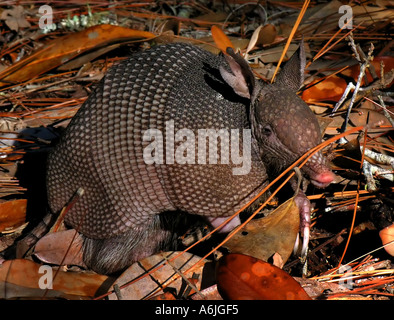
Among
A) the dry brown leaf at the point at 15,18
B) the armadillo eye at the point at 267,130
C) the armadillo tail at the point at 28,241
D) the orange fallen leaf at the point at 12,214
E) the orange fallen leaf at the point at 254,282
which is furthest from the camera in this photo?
the dry brown leaf at the point at 15,18

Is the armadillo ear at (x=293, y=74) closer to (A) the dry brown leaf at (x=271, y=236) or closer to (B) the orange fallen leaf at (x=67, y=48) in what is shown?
(A) the dry brown leaf at (x=271, y=236)

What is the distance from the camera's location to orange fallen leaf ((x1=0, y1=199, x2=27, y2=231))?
4391mm

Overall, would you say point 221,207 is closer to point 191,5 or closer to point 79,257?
point 79,257

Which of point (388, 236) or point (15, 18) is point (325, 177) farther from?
point (15, 18)

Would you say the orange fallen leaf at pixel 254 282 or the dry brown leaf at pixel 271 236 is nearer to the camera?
the orange fallen leaf at pixel 254 282

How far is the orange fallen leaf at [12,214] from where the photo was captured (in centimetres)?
439

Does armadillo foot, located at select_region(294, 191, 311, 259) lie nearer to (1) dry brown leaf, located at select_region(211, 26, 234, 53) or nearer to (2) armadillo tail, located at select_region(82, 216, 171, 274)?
(2) armadillo tail, located at select_region(82, 216, 171, 274)

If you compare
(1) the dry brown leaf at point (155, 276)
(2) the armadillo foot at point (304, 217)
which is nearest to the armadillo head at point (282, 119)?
(2) the armadillo foot at point (304, 217)

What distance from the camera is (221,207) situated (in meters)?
3.47

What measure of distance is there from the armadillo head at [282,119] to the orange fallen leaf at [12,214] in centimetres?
238

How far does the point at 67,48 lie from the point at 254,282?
10.7ft

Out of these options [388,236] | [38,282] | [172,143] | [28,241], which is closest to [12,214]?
[28,241]

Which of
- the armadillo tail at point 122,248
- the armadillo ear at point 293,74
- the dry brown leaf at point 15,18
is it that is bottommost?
the armadillo tail at point 122,248

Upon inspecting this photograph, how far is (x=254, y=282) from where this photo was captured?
3.07m
